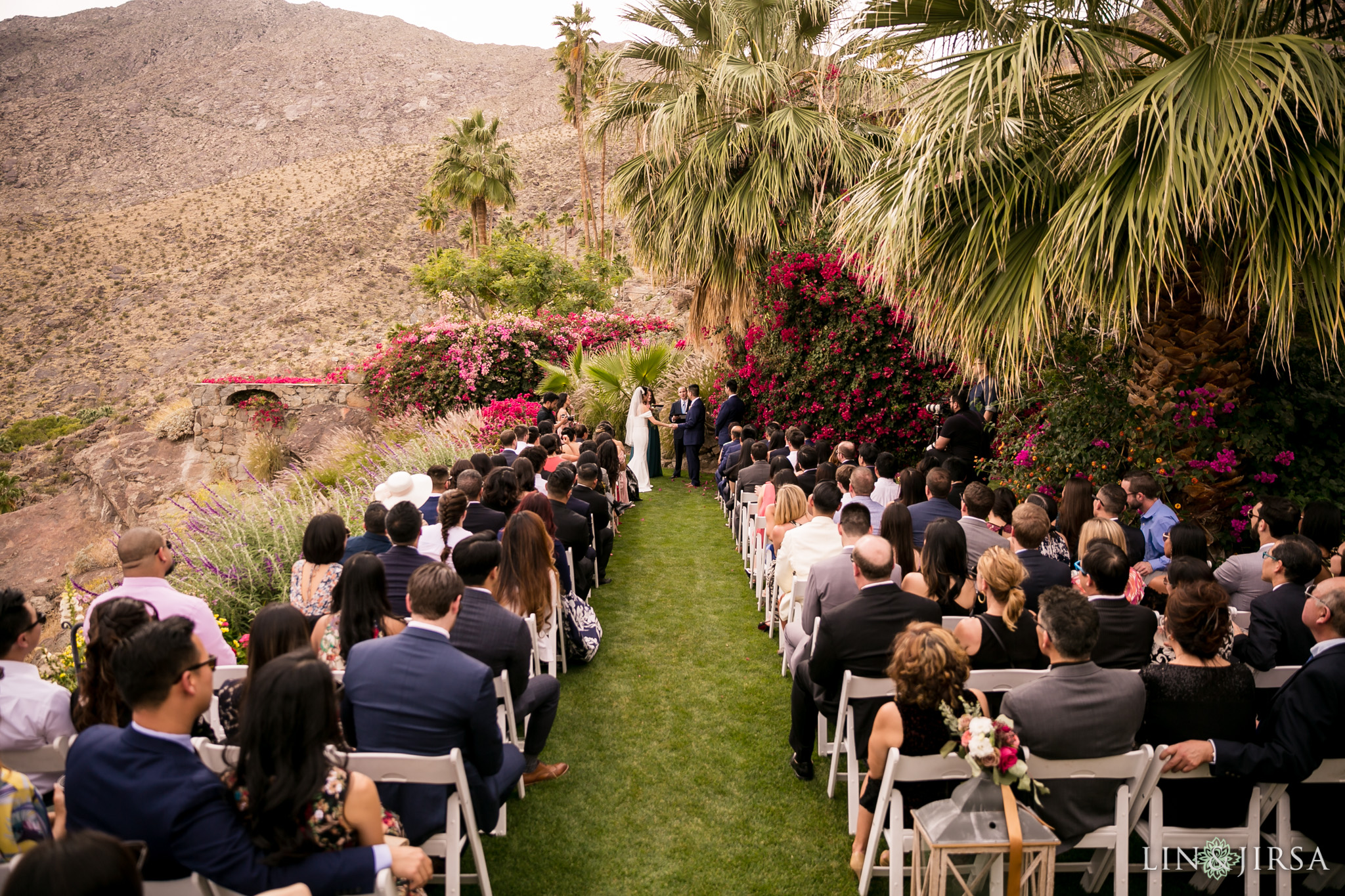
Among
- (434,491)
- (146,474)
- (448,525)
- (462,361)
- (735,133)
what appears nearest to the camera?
(448,525)

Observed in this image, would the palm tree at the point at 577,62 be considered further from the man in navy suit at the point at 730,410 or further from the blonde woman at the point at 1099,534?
the blonde woman at the point at 1099,534

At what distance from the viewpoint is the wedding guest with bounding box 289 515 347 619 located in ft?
13.9

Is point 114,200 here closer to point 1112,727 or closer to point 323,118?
point 323,118

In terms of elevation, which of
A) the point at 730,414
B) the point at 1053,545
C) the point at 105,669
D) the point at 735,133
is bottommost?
the point at 730,414

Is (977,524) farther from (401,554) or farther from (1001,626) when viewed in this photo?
(401,554)

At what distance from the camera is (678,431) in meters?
13.9

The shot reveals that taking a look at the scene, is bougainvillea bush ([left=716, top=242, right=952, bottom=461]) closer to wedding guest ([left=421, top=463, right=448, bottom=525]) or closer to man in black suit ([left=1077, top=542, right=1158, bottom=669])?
wedding guest ([left=421, top=463, right=448, bottom=525])

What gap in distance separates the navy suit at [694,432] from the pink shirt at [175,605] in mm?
9566

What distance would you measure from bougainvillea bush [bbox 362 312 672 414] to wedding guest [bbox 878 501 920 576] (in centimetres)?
1289

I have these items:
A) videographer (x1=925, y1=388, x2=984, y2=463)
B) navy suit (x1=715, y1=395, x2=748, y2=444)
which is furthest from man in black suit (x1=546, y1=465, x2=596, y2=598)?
navy suit (x1=715, y1=395, x2=748, y2=444)

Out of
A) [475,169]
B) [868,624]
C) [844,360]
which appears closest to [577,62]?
[475,169]

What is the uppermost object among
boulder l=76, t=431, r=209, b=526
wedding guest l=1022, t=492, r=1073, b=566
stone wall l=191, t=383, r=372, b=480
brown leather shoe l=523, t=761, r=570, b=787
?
wedding guest l=1022, t=492, r=1073, b=566

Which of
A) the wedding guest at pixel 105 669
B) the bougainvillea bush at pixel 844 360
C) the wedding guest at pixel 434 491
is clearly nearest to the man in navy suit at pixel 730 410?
the bougainvillea bush at pixel 844 360

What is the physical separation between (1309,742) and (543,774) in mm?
3801
